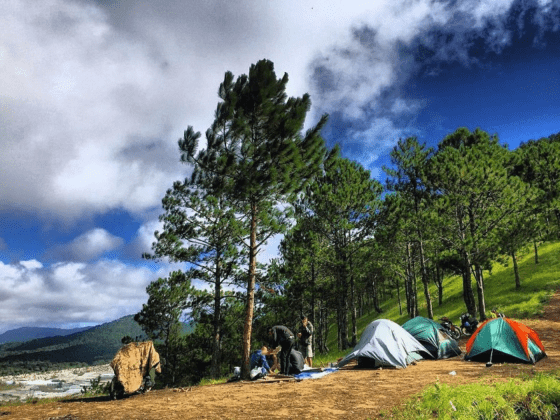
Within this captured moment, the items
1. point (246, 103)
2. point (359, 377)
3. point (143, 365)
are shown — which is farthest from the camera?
point (246, 103)

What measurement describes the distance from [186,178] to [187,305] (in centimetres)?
890

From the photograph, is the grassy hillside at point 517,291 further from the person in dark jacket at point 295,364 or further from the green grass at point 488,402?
the person in dark jacket at point 295,364

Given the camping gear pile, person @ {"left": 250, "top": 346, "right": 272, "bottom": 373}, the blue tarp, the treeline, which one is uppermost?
the treeline

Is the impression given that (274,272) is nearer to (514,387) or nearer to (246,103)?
(246,103)

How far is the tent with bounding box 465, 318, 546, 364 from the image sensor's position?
1156cm

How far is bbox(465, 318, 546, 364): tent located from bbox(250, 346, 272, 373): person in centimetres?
775

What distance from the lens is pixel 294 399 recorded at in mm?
8469

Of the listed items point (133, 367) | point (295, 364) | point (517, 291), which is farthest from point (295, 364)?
point (517, 291)

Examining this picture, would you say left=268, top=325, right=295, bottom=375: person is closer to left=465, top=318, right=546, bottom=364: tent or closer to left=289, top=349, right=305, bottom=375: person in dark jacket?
left=289, top=349, right=305, bottom=375: person in dark jacket

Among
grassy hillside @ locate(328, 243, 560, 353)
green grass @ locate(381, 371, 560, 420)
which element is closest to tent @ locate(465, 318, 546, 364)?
green grass @ locate(381, 371, 560, 420)

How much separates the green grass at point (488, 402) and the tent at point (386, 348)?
5.11 m

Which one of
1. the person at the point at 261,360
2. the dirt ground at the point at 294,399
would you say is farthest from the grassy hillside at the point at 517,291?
the person at the point at 261,360

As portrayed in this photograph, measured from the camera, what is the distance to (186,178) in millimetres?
19500

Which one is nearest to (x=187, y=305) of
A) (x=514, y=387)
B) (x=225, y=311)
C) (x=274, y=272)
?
(x=225, y=311)
